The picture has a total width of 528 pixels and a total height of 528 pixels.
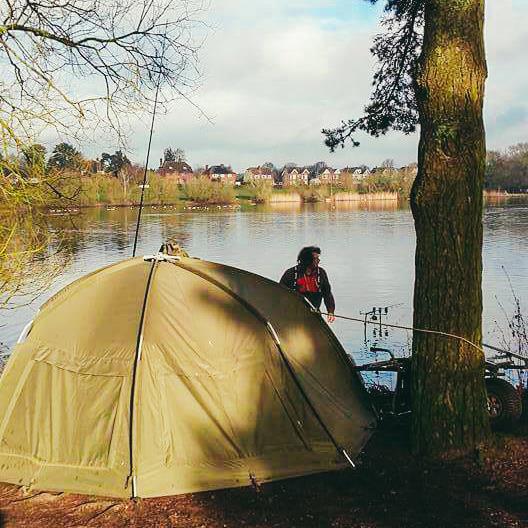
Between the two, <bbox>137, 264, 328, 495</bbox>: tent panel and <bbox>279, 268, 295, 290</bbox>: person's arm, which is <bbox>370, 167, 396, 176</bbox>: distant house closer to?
<bbox>279, 268, 295, 290</bbox>: person's arm

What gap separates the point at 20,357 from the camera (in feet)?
17.8

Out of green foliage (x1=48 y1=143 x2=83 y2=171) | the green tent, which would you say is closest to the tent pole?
the green tent

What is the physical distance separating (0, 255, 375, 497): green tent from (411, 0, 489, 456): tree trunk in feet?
2.82

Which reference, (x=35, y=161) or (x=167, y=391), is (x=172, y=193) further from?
(x=167, y=391)

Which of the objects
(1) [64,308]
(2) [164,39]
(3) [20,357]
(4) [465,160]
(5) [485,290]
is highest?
(2) [164,39]

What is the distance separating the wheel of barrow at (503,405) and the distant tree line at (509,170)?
71132mm

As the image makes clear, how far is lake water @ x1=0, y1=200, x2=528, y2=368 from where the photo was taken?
48.6 feet

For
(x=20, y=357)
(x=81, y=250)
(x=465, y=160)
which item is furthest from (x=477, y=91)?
(x=81, y=250)

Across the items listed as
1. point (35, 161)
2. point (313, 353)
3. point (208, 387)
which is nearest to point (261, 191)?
point (35, 161)

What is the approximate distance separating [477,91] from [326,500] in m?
3.16

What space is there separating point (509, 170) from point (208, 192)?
33.6m

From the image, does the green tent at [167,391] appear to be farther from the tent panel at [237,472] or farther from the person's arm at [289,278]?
the person's arm at [289,278]

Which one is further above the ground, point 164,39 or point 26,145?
point 164,39

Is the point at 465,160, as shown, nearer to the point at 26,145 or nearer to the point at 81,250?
the point at 26,145
